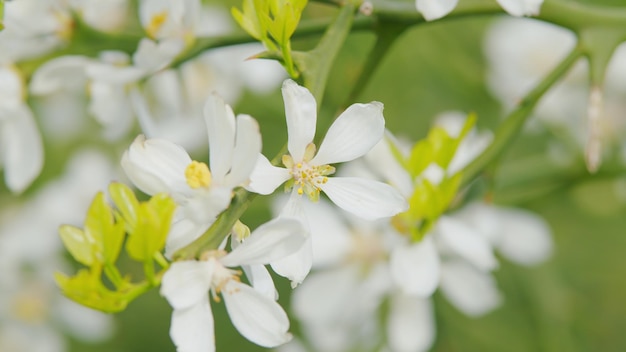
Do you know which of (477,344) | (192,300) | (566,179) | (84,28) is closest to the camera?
(192,300)

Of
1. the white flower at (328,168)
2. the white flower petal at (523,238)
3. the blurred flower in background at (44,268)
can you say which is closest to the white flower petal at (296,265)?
the white flower at (328,168)

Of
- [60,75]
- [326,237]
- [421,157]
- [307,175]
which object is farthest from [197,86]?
[307,175]

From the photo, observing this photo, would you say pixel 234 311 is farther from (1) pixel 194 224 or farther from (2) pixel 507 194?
(2) pixel 507 194

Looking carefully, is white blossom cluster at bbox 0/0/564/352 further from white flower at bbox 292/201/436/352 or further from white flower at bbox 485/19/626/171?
white flower at bbox 485/19/626/171

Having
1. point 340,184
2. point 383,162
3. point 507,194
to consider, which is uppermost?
point 340,184

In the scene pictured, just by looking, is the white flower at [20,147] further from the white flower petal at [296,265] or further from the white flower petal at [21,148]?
the white flower petal at [296,265]

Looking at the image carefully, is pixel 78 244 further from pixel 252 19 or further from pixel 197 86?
pixel 197 86

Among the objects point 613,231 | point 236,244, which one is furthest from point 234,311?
point 613,231
